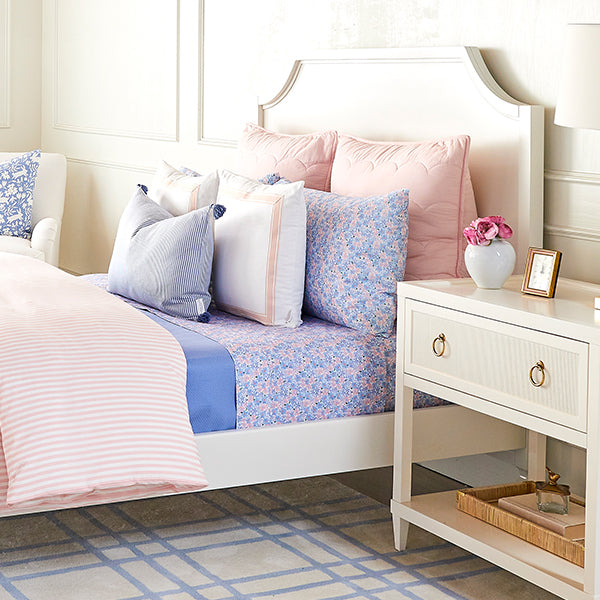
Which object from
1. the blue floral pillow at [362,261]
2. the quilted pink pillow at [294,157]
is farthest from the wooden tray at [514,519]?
the quilted pink pillow at [294,157]

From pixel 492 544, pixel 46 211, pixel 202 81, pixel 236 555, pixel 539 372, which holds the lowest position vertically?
pixel 236 555

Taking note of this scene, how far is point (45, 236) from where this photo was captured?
15.3ft

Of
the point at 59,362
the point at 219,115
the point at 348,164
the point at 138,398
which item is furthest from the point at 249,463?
the point at 219,115

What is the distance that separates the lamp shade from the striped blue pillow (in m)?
1.10

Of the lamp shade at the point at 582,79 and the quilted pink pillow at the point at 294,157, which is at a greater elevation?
the lamp shade at the point at 582,79

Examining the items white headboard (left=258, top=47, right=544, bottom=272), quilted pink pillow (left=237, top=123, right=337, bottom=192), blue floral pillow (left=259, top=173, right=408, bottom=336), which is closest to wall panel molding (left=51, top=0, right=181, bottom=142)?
white headboard (left=258, top=47, right=544, bottom=272)

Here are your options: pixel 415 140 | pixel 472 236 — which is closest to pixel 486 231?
pixel 472 236

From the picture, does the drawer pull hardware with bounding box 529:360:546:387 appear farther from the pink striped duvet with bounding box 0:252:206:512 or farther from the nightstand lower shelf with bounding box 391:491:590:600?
the pink striped duvet with bounding box 0:252:206:512

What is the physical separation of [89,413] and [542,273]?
1.08 m

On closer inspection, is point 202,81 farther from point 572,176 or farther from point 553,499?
point 553,499

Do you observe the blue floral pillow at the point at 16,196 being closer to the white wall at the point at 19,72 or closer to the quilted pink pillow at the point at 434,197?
the white wall at the point at 19,72

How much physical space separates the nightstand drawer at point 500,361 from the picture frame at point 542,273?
16 cm

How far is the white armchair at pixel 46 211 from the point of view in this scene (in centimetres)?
464

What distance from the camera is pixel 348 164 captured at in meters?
3.12
